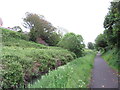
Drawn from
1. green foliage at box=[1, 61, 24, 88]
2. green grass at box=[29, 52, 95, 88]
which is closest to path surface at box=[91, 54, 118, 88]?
green grass at box=[29, 52, 95, 88]

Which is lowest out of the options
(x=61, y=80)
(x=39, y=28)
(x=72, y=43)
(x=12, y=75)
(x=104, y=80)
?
(x=104, y=80)

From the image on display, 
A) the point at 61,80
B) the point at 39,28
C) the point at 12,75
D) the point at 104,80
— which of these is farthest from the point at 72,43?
the point at 12,75

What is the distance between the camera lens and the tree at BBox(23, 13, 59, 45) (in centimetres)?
2702

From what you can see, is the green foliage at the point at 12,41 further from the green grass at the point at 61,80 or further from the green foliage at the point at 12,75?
the green grass at the point at 61,80

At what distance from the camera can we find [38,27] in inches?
1087

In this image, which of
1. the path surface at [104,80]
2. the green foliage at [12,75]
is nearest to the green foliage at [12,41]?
the green foliage at [12,75]

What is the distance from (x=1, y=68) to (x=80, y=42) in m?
15.4

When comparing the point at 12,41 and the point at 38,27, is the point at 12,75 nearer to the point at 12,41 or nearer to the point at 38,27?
the point at 12,41

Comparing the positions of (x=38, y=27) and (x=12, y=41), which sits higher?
(x=38, y=27)

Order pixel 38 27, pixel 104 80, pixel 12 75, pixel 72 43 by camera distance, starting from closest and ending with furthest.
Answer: pixel 12 75 → pixel 104 80 → pixel 72 43 → pixel 38 27

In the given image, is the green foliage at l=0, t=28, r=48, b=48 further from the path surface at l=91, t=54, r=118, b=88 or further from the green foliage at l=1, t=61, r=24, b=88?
the path surface at l=91, t=54, r=118, b=88

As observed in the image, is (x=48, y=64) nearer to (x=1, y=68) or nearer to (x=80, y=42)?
(x=1, y=68)

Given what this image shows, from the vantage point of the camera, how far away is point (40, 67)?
7.38m

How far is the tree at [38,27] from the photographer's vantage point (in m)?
27.0
